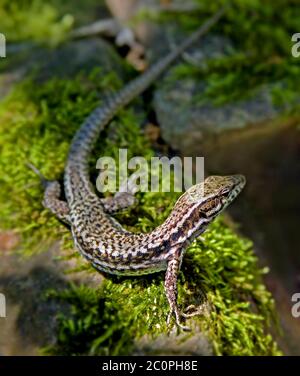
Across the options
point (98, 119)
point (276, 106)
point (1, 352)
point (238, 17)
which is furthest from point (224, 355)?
point (238, 17)

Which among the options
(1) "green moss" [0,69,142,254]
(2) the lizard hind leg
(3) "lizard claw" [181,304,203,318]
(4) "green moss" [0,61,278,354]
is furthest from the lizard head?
(1) "green moss" [0,69,142,254]

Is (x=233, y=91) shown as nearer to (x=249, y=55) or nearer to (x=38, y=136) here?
(x=249, y=55)

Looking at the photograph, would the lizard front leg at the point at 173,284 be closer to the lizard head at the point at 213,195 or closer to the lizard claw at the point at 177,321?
the lizard claw at the point at 177,321

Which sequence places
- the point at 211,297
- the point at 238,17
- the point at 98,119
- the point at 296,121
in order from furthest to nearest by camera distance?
1. the point at 238,17
2. the point at 296,121
3. the point at 98,119
4. the point at 211,297

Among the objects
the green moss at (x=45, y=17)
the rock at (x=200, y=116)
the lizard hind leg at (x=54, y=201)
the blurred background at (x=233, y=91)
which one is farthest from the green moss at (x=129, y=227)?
the green moss at (x=45, y=17)

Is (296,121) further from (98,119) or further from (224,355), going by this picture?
(224,355)

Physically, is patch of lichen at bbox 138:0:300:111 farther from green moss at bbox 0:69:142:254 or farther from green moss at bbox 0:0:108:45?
green moss at bbox 0:0:108:45

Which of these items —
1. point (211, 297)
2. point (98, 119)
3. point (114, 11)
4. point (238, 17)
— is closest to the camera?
point (211, 297)
